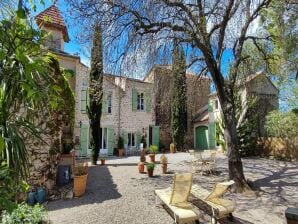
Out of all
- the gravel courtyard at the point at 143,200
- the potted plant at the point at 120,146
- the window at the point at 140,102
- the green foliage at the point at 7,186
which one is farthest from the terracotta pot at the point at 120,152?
the green foliage at the point at 7,186

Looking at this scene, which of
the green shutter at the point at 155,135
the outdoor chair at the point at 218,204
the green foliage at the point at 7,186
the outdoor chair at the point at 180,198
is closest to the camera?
the green foliage at the point at 7,186

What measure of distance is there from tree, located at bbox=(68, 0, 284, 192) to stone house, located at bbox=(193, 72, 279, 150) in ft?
23.4

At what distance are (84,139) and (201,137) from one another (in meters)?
12.0

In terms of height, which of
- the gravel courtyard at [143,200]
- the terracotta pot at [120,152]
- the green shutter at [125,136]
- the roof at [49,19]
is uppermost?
the roof at [49,19]

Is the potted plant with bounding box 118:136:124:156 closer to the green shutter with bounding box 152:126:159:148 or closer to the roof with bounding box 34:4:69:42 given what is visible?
the green shutter with bounding box 152:126:159:148

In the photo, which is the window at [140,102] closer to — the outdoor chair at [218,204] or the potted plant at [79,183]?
the potted plant at [79,183]

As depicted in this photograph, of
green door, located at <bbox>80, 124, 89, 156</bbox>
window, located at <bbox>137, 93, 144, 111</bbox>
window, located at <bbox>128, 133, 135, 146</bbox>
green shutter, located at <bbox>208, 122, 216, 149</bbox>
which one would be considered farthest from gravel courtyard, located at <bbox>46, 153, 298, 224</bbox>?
green shutter, located at <bbox>208, 122, 216, 149</bbox>

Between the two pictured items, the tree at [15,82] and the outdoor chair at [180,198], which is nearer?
the tree at [15,82]

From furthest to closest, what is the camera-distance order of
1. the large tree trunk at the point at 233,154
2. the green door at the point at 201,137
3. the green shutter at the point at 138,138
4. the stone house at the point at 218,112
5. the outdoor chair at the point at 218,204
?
the green door at the point at 201,137, the green shutter at the point at 138,138, the stone house at the point at 218,112, the large tree trunk at the point at 233,154, the outdoor chair at the point at 218,204

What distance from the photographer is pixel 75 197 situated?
7816 millimetres

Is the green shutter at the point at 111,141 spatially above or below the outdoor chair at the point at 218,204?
above

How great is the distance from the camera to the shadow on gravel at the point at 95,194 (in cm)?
718

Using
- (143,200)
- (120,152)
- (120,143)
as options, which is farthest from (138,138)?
(143,200)

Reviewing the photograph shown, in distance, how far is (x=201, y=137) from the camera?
25.1 meters
